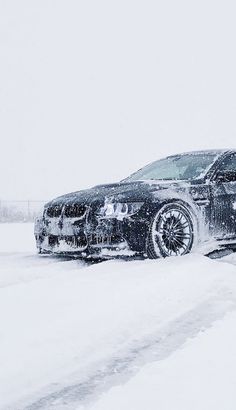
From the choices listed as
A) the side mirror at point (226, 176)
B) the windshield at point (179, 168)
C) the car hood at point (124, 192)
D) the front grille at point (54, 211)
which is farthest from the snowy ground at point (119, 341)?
the windshield at point (179, 168)

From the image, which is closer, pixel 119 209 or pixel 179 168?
pixel 119 209

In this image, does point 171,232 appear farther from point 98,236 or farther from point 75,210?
point 75,210

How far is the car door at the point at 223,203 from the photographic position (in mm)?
6203

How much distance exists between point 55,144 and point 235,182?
114207mm

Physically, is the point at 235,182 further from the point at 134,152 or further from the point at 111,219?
the point at 134,152

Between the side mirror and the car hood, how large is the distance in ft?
1.74

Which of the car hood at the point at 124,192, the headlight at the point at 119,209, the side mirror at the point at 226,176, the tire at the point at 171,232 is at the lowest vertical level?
the tire at the point at 171,232

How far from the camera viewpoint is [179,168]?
6941 millimetres

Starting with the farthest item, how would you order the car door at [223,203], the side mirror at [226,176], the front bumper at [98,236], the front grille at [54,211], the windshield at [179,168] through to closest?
1. the windshield at [179,168]
2. the side mirror at [226,176]
3. the car door at [223,203]
4. the front grille at [54,211]
5. the front bumper at [98,236]

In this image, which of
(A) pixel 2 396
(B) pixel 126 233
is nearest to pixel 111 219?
(B) pixel 126 233

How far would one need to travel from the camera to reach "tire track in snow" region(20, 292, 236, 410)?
207 centimetres

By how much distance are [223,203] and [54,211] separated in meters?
1.99

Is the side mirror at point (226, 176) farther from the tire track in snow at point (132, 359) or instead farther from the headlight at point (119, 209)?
the tire track in snow at point (132, 359)

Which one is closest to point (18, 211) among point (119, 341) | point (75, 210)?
point (75, 210)
